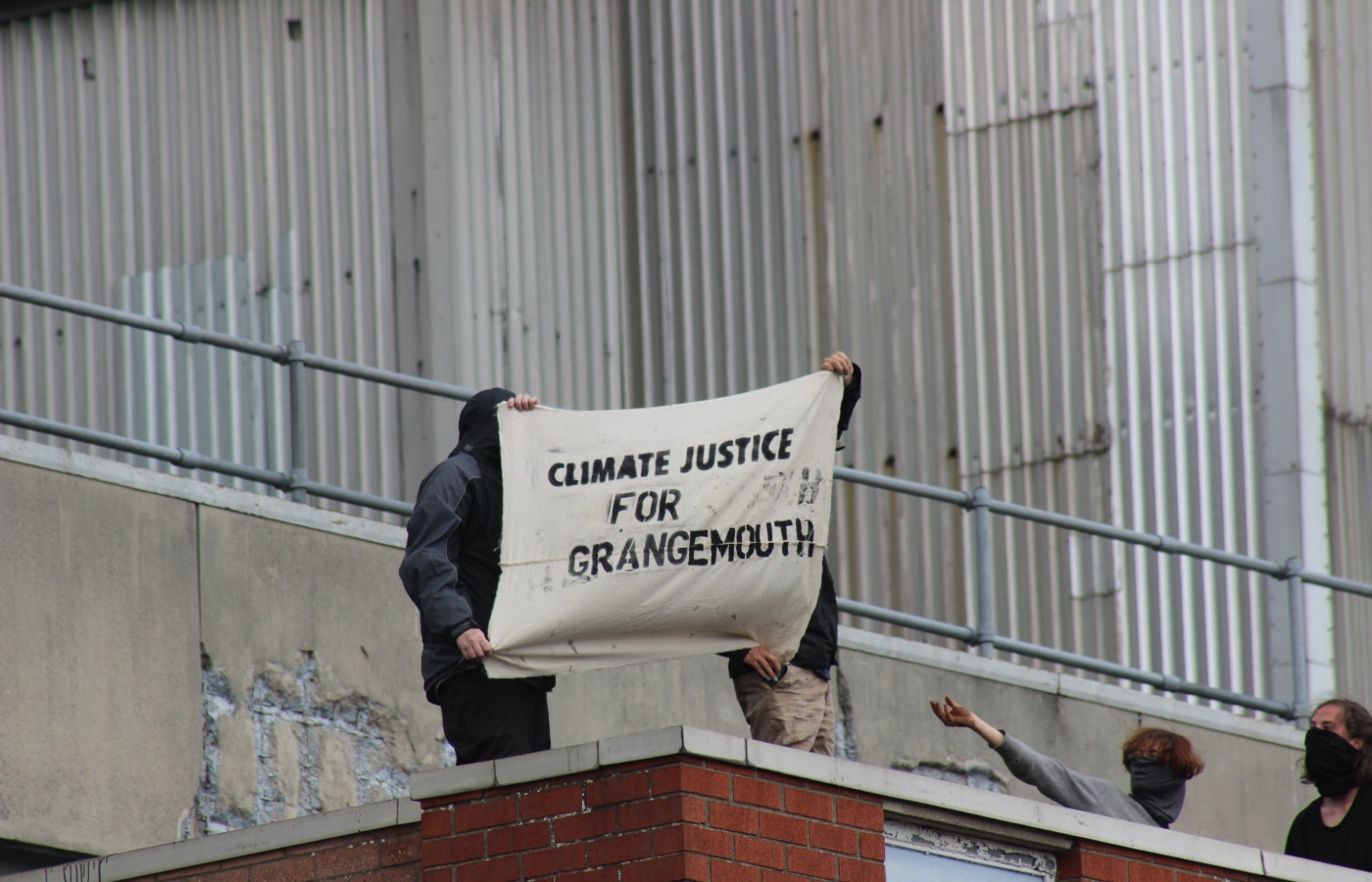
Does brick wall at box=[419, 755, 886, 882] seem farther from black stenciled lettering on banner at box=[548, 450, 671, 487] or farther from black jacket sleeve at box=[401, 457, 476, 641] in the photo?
black stenciled lettering on banner at box=[548, 450, 671, 487]

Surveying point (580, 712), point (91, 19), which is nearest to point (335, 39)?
point (91, 19)

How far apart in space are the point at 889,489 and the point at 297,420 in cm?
339

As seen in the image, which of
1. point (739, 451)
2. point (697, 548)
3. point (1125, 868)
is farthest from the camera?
point (1125, 868)

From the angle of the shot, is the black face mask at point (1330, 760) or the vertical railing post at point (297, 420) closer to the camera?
the black face mask at point (1330, 760)

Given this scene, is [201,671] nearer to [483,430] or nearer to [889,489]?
[483,430]

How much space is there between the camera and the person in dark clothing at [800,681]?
8625mm

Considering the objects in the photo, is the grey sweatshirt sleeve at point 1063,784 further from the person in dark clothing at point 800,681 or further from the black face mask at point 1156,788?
the person in dark clothing at point 800,681

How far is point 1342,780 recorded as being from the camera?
368 inches

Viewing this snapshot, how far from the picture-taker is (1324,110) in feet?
52.2

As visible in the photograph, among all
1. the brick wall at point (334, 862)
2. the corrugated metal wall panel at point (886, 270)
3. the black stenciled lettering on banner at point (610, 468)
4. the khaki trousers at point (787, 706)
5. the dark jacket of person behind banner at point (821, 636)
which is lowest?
the brick wall at point (334, 862)

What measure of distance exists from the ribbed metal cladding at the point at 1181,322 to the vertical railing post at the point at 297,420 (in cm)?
547

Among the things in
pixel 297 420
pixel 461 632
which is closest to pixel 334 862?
pixel 461 632

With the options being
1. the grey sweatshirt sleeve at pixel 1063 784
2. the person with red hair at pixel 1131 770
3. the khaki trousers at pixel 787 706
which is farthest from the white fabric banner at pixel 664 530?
the grey sweatshirt sleeve at pixel 1063 784

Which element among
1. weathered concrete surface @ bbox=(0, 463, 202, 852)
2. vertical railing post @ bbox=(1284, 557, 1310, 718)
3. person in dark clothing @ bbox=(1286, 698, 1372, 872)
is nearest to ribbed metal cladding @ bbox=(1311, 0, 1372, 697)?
vertical railing post @ bbox=(1284, 557, 1310, 718)
